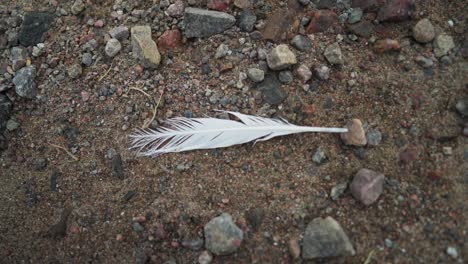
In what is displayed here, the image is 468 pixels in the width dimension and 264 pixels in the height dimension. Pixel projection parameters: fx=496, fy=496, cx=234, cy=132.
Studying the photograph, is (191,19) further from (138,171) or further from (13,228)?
(13,228)

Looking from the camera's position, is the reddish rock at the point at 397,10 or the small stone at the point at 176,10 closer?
the reddish rock at the point at 397,10

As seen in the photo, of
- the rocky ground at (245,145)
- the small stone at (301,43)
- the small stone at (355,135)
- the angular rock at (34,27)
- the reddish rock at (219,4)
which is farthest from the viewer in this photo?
the angular rock at (34,27)

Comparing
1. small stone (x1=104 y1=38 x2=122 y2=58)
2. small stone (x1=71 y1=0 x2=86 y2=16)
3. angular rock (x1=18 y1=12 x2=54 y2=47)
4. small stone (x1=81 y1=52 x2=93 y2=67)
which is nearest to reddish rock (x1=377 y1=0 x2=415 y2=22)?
small stone (x1=104 y1=38 x2=122 y2=58)

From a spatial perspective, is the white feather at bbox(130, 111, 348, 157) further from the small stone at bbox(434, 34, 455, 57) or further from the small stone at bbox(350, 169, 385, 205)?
the small stone at bbox(434, 34, 455, 57)

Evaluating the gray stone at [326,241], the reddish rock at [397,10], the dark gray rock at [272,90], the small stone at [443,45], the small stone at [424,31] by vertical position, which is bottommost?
the gray stone at [326,241]

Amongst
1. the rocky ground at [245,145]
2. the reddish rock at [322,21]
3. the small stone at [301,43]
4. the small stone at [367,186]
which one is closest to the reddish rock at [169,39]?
the rocky ground at [245,145]

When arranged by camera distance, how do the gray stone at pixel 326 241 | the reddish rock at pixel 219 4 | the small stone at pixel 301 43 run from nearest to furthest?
the gray stone at pixel 326 241, the small stone at pixel 301 43, the reddish rock at pixel 219 4

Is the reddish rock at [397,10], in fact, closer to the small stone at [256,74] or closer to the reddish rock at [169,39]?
the small stone at [256,74]

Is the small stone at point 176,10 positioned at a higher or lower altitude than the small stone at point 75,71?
higher
